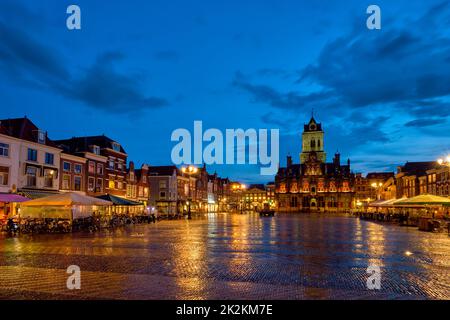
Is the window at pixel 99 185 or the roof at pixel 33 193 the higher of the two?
the window at pixel 99 185

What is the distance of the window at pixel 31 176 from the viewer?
126ft

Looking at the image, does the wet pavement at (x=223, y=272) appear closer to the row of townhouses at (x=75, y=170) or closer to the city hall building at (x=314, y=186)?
the row of townhouses at (x=75, y=170)

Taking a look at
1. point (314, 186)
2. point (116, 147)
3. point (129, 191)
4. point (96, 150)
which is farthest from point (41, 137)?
point (314, 186)

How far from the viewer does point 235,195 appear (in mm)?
171750

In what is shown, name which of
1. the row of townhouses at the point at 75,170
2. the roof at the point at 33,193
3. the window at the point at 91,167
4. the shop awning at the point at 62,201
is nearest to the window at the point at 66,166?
the row of townhouses at the point at 75,170

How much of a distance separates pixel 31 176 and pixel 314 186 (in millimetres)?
110109

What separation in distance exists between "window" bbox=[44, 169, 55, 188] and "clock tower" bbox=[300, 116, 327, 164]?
11835 centimetres

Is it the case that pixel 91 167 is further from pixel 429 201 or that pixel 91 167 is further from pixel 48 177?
pixel 429 201

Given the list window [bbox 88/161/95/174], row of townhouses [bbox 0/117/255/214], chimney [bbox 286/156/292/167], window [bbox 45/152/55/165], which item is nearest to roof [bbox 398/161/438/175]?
row of townhouses [bbox 0/117/255/214]

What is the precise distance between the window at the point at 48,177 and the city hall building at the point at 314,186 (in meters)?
98.8

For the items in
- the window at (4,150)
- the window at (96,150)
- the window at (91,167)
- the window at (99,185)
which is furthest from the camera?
the window at (99,185)

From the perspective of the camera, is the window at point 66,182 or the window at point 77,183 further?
the window at point 77,183
